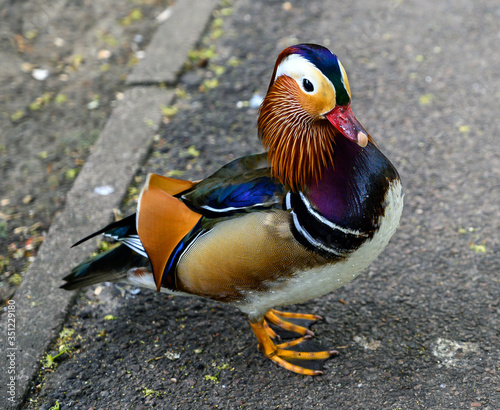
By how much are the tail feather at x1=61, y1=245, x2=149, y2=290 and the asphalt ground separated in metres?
0.27

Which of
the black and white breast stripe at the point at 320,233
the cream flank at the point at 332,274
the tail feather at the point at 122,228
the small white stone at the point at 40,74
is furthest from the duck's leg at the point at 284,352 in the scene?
the small white stone at the point at 40,74

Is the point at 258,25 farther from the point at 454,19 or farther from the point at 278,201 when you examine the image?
the point at 278,201

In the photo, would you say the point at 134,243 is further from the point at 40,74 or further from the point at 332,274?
the point at 40,74

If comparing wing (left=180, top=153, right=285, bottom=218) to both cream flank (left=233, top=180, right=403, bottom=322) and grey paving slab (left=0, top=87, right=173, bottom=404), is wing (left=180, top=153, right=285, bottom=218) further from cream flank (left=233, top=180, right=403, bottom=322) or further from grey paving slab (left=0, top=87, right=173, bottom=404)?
grey paving slab (left=0, top=87, right=173, bottom=404)

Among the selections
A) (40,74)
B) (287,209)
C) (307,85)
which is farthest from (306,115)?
(40,74)

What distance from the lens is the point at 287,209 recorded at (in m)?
1.97

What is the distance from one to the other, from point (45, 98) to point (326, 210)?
2705mm

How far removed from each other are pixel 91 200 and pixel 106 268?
0.86 metres

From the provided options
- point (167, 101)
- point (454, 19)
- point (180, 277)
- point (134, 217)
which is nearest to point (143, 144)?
point (167, 101)

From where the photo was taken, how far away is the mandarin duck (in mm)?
1922

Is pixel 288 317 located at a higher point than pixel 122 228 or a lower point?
lower

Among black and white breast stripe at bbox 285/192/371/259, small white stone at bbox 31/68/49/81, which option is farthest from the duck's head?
small white stone at bbox 31/68/49/81

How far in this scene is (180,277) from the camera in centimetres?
218

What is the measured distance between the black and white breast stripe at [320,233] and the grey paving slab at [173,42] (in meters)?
2.27
